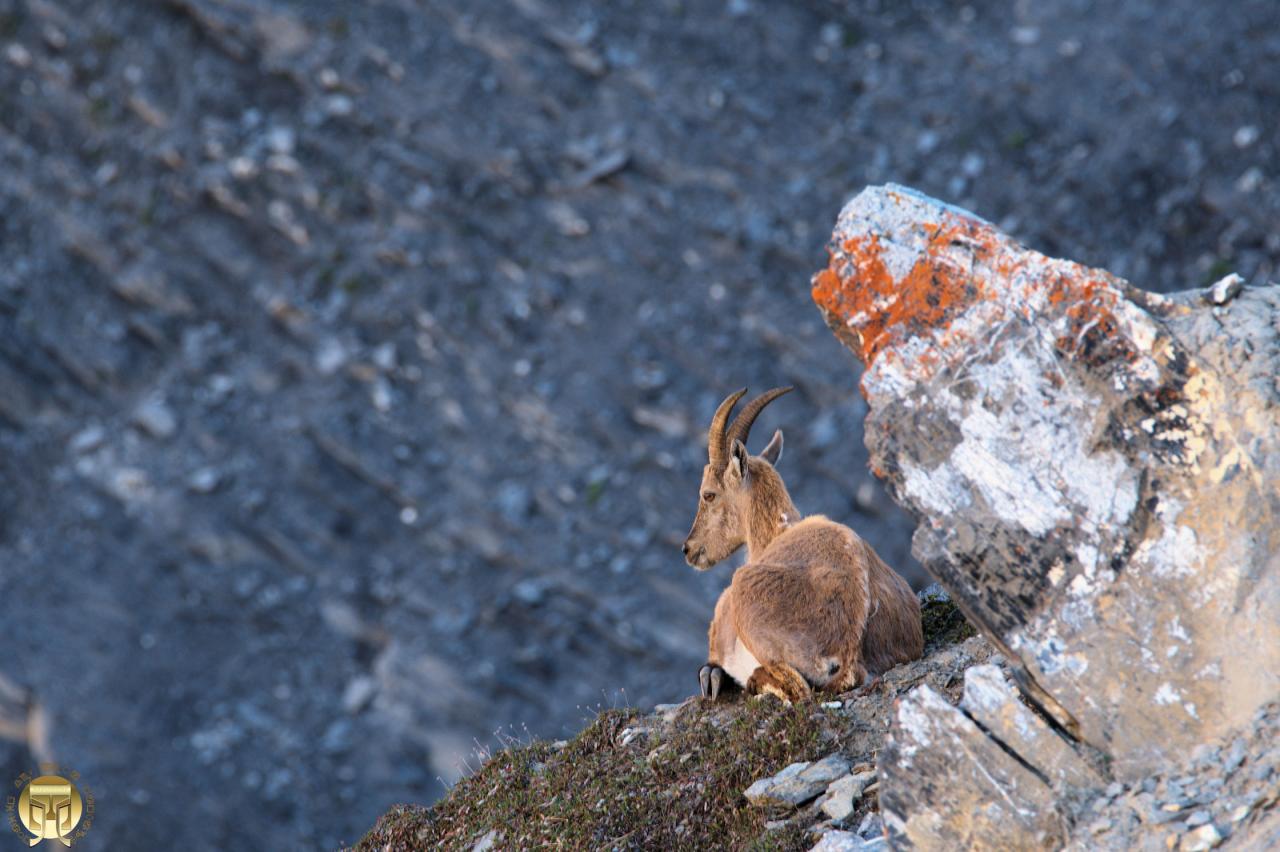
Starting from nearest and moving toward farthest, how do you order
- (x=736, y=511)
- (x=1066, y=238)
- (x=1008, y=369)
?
(x=1008, y=369) → (x=736, y=511) → (x=1066, y=238)

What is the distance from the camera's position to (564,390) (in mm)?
20000

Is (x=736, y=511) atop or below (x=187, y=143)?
atop

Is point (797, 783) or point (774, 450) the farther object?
point (774, 450)

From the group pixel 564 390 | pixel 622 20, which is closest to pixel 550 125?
pixel 622 20

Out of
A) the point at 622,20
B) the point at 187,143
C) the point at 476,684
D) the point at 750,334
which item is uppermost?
the point at 622,20

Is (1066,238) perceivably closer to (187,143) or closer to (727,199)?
(727,199)

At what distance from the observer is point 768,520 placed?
938 centimetres

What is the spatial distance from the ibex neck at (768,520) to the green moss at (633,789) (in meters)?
1.67

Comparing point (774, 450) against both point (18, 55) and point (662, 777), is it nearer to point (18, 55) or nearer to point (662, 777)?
point (662, 777)

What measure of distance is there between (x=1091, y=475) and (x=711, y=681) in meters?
3.42

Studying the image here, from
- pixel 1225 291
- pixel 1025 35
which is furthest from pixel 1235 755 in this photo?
pixel 1025 35

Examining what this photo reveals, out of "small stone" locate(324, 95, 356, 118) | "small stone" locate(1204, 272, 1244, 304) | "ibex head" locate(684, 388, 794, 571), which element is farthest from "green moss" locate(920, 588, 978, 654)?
"small stone" locate(324, 95, 356, 118)

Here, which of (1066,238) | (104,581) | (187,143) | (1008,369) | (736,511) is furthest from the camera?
(187,143)

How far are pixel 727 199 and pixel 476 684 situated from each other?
7783mm
